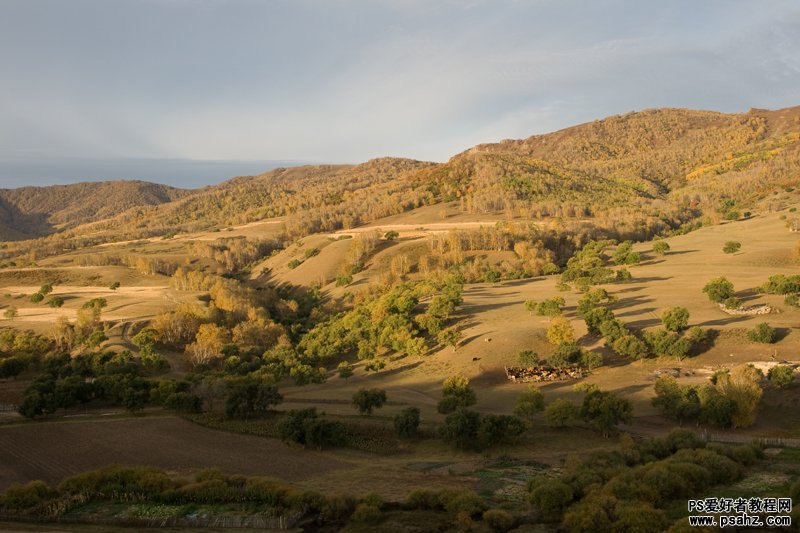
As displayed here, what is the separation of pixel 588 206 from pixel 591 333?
11879 cm

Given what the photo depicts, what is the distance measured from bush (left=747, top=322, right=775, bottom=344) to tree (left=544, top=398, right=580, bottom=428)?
21109 mm

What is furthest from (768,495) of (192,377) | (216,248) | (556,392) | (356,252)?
(216,248)

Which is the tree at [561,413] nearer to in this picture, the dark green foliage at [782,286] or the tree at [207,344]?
the dark green foliage at [782,286]

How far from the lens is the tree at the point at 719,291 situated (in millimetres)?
54688

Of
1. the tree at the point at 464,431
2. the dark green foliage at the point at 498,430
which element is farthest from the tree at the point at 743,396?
the tree at the point at 464,431

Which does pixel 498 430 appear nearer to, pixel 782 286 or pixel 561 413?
pixel 561 413

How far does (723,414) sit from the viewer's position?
3216 cm

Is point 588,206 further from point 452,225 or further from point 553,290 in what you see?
point 553,290

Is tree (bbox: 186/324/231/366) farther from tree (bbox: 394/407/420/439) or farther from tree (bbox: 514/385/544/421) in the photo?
tree (bbox: 514/385/544/421)

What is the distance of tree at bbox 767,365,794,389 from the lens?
35.0 metres

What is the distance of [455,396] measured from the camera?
38156 millimetres

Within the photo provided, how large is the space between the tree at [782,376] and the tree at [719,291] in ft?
66.8

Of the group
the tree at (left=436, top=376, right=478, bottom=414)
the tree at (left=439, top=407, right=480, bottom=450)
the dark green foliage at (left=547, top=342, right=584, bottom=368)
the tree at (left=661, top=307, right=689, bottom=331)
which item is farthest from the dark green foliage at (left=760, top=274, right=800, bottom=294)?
the tree at (left=439, top=407, right=480, bottom=450)

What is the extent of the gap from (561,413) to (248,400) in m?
20.8
